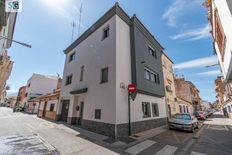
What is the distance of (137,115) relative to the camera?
9.06m

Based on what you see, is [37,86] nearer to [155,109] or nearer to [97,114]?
[97,114]

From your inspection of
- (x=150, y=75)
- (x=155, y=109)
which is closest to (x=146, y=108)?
(x=155, y=109)

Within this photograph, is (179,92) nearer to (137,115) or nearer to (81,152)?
(137,115)

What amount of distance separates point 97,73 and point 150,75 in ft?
19.6

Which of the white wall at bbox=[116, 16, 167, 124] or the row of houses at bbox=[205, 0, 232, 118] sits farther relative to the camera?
the white wall at bbox=[116, 16, 167, 124]

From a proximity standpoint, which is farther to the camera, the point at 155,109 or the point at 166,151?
the point at 155,109

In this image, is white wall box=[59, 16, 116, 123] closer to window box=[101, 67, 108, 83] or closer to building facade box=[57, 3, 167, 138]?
building facade box=[57, 3, 167, 138]

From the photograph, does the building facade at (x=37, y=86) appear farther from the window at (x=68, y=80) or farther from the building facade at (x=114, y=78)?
the building facade at (x=114, y=78)

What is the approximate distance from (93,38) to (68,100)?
790 centimetres

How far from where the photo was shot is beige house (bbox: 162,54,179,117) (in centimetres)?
1588

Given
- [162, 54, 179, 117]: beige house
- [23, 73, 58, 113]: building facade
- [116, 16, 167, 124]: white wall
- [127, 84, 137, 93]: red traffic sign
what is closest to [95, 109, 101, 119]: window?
[116, 16, 167, 124]: white wall

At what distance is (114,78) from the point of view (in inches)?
310

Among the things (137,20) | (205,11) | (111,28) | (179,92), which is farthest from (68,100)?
(179,92)

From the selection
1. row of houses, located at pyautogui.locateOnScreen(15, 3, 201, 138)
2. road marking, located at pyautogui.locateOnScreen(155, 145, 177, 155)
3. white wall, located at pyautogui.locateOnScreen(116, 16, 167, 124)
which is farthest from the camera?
row of houses, located at pyautogui.locateOnScreen(15, 3, 201, 138)
